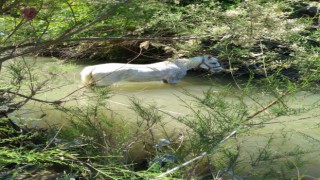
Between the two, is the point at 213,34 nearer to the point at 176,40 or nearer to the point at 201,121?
the point at 176,40

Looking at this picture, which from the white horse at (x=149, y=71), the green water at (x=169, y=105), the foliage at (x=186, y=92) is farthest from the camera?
the white horse at (x=149, y=71)

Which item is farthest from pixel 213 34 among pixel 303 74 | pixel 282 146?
pixel 282 146

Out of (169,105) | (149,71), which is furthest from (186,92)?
(149,71)

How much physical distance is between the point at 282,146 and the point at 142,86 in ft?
10.7

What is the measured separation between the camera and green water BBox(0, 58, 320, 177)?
144 inches

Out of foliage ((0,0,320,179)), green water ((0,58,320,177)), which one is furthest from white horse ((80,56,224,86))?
foliage ((0,0,320,179))

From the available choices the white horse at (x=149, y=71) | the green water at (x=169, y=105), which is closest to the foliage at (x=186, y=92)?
the green water at (x=169, y=105)

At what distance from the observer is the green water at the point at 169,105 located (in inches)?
144

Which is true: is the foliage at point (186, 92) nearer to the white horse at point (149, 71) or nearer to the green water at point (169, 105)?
the green water at point (169, 105)

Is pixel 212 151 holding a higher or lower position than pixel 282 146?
higher

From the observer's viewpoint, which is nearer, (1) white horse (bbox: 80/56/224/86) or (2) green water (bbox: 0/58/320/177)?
(2) green water (bbox: 0/58/320/177)

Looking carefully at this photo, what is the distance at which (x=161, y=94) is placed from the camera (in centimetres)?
624

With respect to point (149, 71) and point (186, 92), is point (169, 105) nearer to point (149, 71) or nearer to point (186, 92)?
point (149, 71)

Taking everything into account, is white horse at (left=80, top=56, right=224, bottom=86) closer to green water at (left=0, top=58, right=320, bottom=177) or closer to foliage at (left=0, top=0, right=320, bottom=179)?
green water at (left=0, top=58, right=320, bottom=177)
